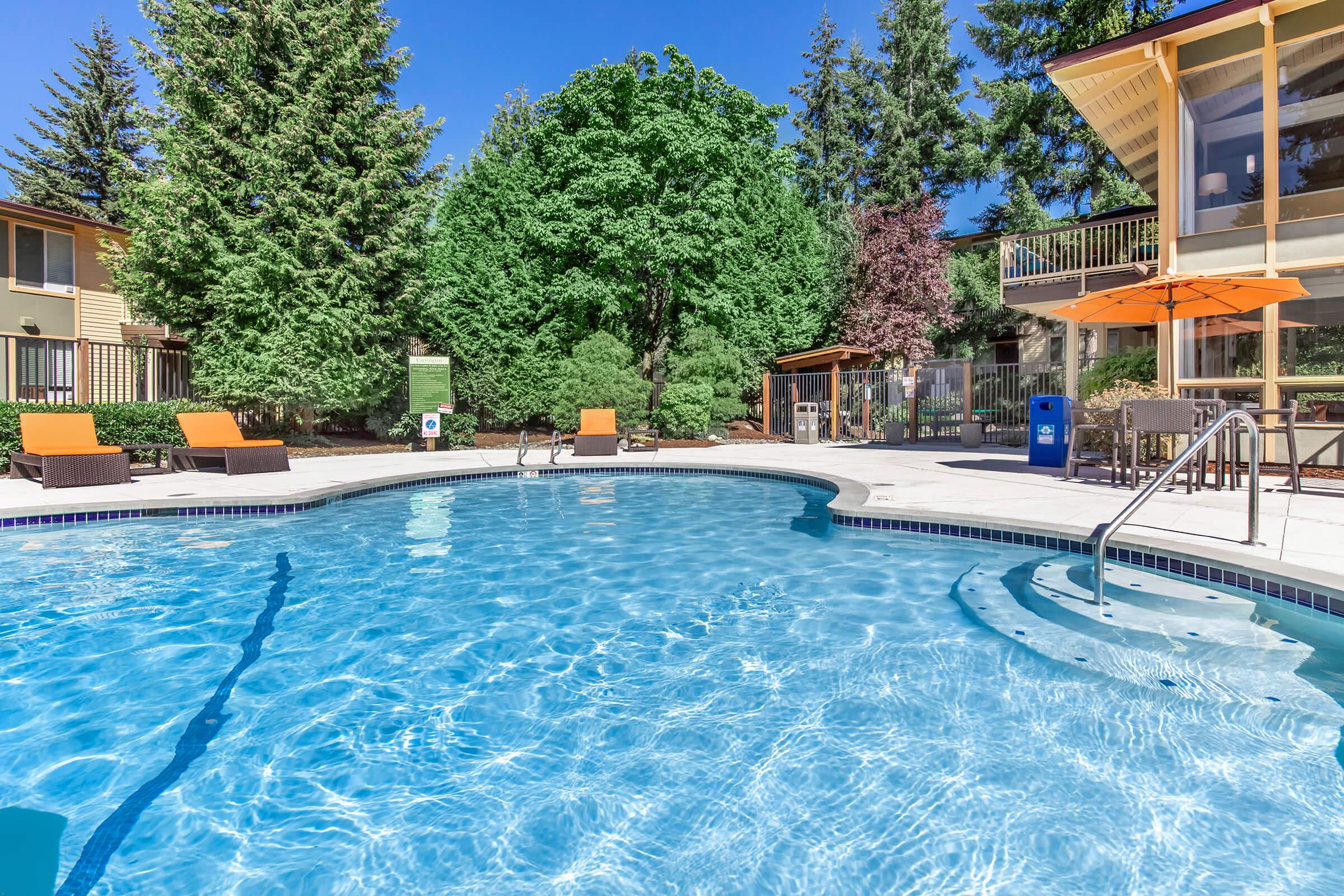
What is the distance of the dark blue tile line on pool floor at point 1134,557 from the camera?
3.81 meters

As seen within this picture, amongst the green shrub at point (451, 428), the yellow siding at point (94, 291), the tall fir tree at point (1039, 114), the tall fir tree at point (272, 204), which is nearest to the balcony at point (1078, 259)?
the green shrub at point (451, 428)

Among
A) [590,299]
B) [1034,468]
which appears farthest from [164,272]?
[1034,468]

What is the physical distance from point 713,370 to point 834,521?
11250mm

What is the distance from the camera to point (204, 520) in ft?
24.5

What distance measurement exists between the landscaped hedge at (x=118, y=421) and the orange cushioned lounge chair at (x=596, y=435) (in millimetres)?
6892

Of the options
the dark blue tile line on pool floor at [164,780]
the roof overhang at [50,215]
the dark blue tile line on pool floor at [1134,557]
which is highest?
the roof overhang at [50,215]

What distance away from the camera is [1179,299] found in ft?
26.1

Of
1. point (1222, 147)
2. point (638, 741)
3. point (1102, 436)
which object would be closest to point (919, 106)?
point (1222, 147)

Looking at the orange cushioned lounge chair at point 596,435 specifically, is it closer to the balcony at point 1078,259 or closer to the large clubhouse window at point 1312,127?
the balcony at point 1078,259

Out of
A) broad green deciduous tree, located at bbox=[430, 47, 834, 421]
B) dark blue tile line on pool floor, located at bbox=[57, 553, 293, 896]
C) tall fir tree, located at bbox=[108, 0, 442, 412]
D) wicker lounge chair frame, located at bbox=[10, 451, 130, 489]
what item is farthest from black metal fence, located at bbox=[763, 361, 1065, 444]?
dark blue tile line on pool floor, located at bbox=[57, 553, 293, 896]

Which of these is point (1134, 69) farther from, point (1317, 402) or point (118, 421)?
point (118, 421)

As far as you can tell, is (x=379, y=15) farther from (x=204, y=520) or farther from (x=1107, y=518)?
(x=1107, y=518)

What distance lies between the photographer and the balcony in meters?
12.0

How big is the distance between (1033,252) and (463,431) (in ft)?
42.1
